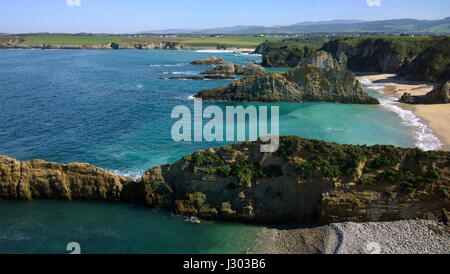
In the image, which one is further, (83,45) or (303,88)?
(83,45)

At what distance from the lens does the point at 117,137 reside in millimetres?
35469

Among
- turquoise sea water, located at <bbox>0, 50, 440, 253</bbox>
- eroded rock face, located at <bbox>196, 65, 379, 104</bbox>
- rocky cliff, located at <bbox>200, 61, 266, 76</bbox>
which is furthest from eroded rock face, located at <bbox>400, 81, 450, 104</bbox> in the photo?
rocky cliff, located at <bbox>200, 61, 266, 76</bbox>

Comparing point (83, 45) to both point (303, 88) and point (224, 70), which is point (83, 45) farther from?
point (303, 88)

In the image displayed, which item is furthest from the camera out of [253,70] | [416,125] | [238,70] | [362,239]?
[238,70]

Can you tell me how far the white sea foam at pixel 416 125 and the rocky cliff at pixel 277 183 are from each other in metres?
14.5

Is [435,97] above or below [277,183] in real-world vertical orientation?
above

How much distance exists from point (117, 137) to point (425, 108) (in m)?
41.0

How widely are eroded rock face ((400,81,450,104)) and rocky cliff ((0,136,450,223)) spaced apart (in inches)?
1375

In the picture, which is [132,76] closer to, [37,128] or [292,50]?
[37,128]

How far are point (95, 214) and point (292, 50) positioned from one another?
103244 mm

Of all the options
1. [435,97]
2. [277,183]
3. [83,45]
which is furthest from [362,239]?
[83,45]

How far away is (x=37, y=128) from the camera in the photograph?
126ft

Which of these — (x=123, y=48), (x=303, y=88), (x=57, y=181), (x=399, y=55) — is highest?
(x=123, y=48)

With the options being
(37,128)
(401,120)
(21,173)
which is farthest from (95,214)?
(401,120)
